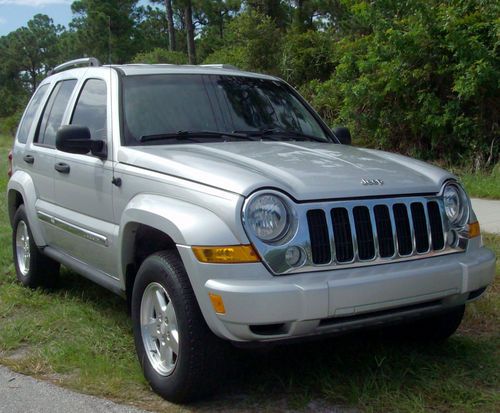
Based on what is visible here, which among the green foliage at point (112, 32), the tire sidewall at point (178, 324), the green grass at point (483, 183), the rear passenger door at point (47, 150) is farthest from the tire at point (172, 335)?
the green foliage at point (112, 32)

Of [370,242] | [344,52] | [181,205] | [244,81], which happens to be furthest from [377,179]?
[344,52]

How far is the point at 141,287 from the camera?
13.4 feet

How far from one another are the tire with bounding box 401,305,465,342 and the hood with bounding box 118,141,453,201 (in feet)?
2.93

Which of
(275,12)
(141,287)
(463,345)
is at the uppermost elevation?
(275,12)

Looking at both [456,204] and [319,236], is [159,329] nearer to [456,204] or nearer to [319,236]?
[319,236]

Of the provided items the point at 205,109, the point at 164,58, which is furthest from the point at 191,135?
the point at 164,58

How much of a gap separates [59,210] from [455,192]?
2.97 metres

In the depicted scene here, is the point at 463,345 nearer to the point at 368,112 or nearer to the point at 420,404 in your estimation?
the point at 420,404

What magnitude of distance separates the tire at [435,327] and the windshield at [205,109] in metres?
1.61

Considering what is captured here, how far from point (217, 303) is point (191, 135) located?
164 cm

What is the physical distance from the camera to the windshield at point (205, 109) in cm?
480

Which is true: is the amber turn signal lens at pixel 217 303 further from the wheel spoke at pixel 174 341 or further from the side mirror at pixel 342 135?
the side mirror at pixel 342 135

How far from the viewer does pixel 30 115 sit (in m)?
6.64

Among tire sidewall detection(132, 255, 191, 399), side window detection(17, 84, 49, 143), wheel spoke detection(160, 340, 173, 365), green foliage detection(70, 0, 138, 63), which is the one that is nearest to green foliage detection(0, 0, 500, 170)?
side window detection(17, 84, 49, 143)
